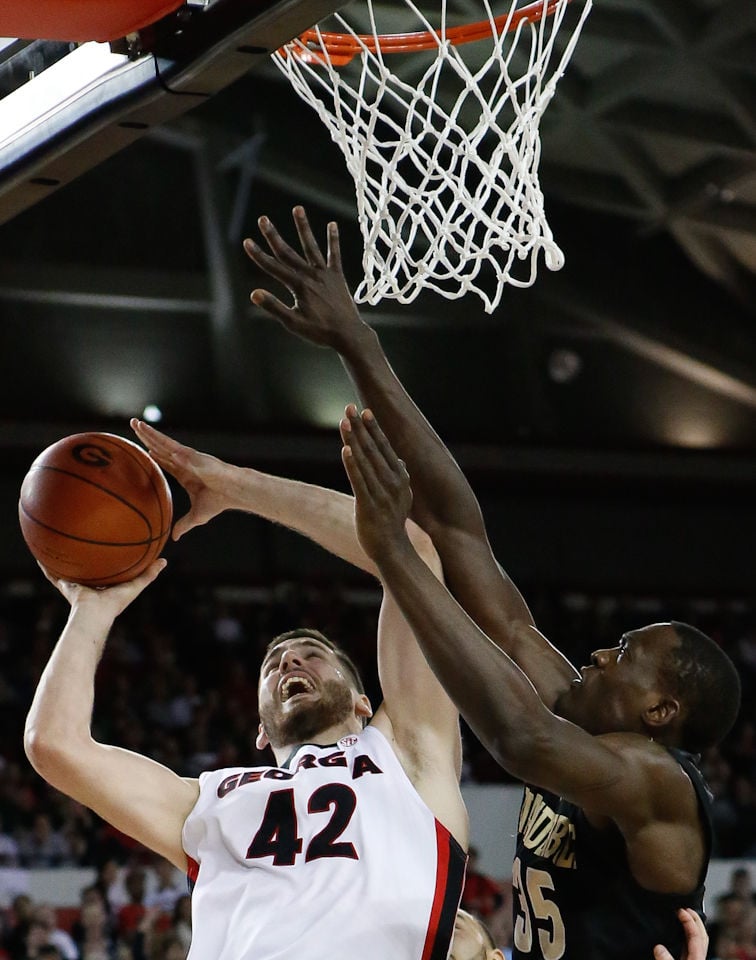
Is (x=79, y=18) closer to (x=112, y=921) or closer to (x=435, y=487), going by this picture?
(x=435, y=487)

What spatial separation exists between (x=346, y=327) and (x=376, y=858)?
1.03 m

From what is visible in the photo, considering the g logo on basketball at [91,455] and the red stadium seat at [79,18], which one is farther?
the g logo on basketball at [91,455]

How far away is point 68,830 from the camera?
7.87 metres

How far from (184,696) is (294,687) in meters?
7.10

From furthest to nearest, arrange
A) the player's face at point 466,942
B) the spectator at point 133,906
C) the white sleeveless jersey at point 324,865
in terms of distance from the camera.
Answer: the spectator at point 133,906, the player's face at point 466,942, the white sleeveless jersey at point 324,865

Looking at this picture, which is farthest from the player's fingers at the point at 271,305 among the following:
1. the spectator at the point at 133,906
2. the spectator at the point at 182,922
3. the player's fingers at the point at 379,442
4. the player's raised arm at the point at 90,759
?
the spectator at the point at 133,906

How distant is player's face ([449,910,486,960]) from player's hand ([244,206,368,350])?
4.30 ft

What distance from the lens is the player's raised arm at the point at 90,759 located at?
2.73 m

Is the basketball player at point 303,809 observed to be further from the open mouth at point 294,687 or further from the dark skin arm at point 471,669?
the dark skin arm at point 471,669

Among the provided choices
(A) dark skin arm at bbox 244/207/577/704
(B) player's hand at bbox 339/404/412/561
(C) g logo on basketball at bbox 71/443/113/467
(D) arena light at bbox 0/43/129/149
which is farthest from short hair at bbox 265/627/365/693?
(D) arena light at bbox 0/43/129/149

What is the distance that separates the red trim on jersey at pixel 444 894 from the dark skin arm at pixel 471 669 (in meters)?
0.46

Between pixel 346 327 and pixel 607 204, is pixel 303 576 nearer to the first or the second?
pixel 607 204

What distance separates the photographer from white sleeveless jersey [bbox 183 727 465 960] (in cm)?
263

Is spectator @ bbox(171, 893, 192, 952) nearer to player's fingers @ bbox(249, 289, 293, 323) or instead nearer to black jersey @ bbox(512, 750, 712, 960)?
black jersey @ bbox(512, 750, 712, 960)
